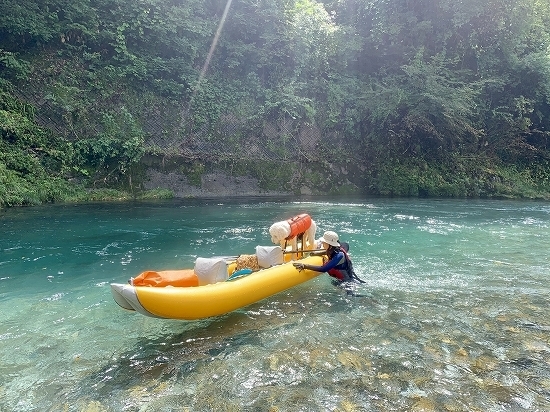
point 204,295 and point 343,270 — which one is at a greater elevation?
point 204,295

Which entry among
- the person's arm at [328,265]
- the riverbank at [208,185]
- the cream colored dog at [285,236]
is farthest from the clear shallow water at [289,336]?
the riverbank at [208,185]

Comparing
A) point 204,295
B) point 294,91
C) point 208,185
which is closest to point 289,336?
point 204,295

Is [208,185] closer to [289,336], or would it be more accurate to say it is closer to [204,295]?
[204,295]

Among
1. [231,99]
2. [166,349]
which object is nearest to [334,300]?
[166,349]

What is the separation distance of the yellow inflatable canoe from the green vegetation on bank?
10.5 metres

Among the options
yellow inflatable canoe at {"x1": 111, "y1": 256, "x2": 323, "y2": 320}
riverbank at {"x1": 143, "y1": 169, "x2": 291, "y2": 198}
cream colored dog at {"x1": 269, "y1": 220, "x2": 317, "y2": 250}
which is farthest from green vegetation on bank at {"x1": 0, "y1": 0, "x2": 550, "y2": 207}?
yellow inflatable canoe at {"x1": 111, "y1": 256, "x2": 323, "y2": 320}

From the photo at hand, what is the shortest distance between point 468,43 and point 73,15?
1718 cm

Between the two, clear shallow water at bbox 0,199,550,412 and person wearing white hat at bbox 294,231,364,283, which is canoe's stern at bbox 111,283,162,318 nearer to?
clear shallow water at bbox 0,199,550,412

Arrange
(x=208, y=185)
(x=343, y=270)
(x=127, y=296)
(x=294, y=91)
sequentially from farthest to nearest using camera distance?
(x=294, y=91) → (x=208, y=185) → (x=343, y=270) → (x=127, y=296)

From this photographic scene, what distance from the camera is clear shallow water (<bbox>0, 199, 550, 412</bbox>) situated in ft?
10.4

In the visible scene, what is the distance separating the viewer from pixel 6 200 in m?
11.2

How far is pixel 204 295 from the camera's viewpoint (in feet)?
13.7

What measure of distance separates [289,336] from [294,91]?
15855mm

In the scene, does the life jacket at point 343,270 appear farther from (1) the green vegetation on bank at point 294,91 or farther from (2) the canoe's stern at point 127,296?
(1) the green vegetation on bank at point 294,91
